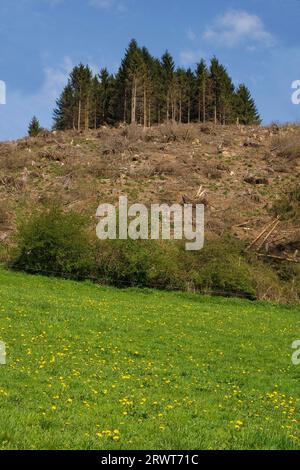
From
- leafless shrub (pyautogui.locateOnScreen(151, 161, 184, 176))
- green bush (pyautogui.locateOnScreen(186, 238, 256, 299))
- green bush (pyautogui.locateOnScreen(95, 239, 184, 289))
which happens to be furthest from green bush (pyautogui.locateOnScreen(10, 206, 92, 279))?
leafless shrub (pyautogui.locateOnScreen(151, 161, 184, 176))

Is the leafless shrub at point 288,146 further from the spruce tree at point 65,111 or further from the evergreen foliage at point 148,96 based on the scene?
the spruce tree at point 65,111

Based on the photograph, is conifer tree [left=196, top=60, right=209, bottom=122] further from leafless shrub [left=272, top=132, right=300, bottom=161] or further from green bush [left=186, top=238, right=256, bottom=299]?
green bush [left=186, top=238, right=256, bottom=299]

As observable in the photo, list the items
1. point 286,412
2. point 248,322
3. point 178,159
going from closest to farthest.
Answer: point 286,412 < point 248,322 < point 178,159

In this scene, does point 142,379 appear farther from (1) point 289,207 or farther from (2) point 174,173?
(2) point 174,173

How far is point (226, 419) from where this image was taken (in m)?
9.55

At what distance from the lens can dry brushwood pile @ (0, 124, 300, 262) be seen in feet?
140

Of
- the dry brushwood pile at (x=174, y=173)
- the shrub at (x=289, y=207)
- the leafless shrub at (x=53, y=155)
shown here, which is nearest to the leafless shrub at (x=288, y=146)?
the dry brushwood pile at (x=174, y=173)

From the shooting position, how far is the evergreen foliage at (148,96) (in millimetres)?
79000

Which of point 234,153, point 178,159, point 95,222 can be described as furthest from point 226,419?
point 234,153

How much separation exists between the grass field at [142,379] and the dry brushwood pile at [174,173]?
18.4 metres

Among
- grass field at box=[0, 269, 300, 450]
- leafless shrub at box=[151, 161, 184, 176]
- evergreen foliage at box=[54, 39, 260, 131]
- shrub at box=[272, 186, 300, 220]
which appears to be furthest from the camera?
evergreen foliage at box=[54, 39, 260, 131]

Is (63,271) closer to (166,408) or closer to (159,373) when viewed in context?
(159,373)

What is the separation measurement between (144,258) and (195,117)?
2219 inches

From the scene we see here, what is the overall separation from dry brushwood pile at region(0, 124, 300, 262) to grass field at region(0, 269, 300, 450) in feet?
60.4
